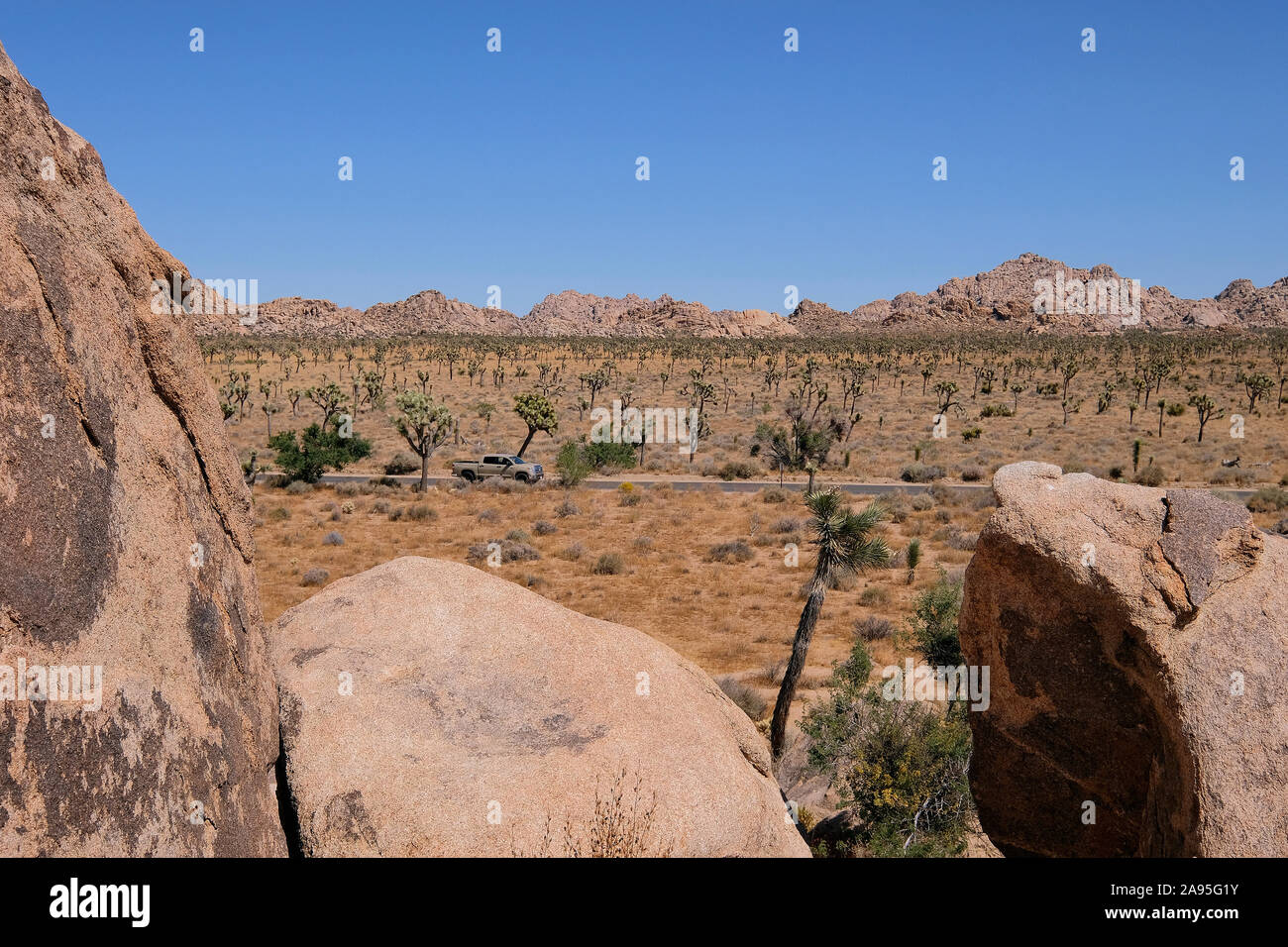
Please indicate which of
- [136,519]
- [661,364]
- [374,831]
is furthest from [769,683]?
[661,364]

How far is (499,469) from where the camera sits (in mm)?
45812

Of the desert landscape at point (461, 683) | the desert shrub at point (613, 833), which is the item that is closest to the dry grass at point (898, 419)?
the desert landscape at point (461, 683)

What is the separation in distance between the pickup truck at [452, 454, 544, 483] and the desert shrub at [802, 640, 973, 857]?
32573 mm

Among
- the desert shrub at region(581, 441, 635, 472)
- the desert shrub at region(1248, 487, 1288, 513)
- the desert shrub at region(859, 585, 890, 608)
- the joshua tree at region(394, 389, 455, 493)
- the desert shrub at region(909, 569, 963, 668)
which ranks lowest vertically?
the desert shrub at region(859, 585, 890, 608)

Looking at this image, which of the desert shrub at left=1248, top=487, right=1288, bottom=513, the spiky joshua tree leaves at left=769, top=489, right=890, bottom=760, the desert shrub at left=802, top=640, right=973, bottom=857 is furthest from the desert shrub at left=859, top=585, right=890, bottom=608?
the desert shrub at left=1248, top=487, right=1288, bottom=513

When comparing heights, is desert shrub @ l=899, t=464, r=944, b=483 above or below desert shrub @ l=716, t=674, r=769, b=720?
above

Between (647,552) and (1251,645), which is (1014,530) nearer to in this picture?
(1251,645)

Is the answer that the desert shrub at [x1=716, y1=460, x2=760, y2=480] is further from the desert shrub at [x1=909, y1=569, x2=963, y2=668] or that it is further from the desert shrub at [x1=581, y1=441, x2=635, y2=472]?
the desert shrub at [x1=909, y1=569, x2=963, y2=668]

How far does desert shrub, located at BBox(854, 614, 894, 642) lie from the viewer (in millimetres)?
22672

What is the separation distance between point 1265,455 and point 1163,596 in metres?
51.8

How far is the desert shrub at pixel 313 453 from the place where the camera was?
44.9 m

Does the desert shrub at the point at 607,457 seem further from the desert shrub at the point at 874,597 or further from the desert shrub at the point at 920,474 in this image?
the desert shrub at the point at 874,597

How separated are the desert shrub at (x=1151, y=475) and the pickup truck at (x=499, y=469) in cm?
3006

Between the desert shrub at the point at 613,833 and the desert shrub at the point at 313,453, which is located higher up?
the desert shrub at the point at 313,453
